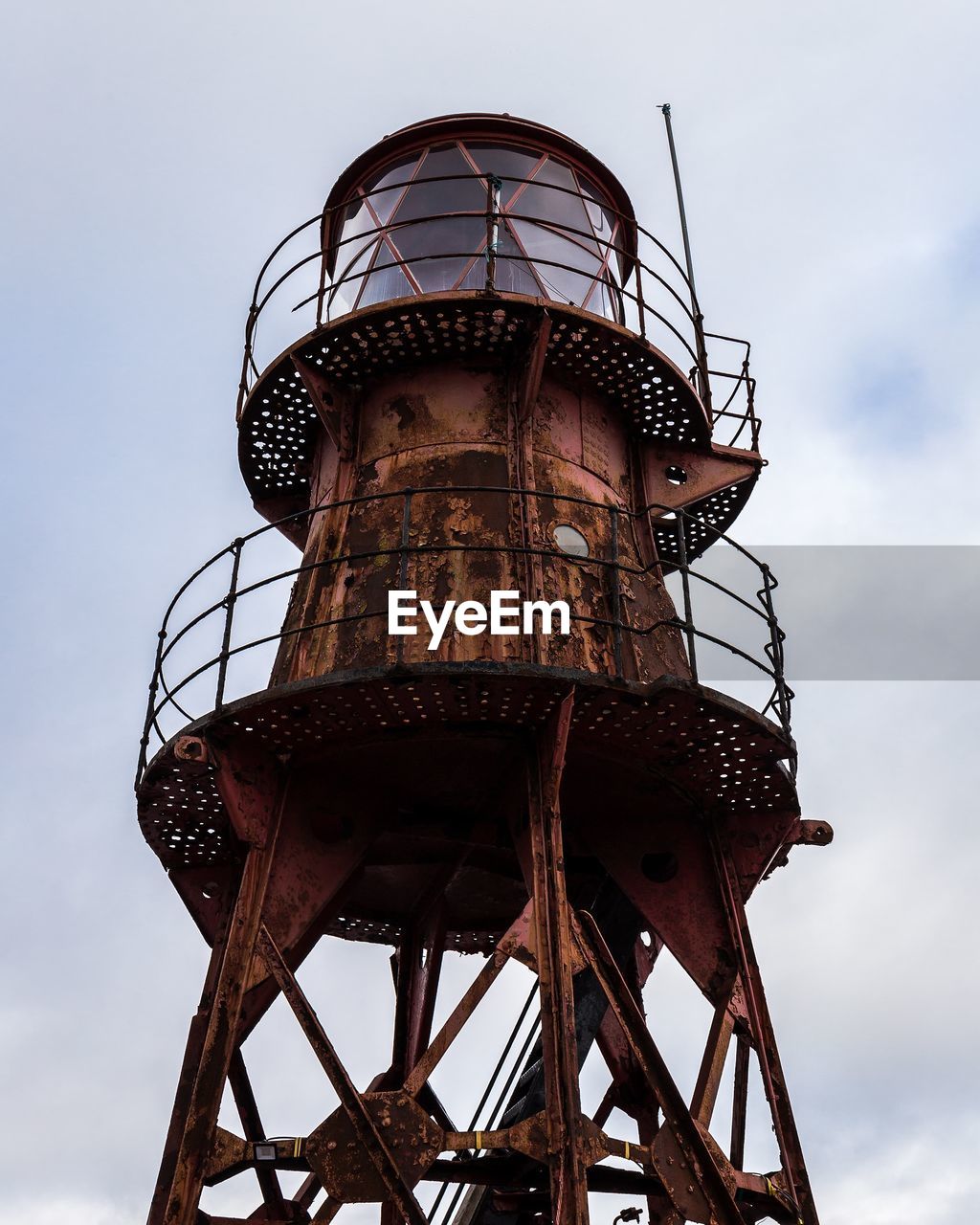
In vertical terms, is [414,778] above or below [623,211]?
below

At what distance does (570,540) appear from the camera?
400 inches

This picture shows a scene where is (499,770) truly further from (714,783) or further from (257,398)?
(257,398)

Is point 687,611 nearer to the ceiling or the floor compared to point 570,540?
nearer to the floor

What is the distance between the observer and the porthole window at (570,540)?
33.1 feet

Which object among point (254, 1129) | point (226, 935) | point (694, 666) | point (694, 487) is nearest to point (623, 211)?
point (694, 487)

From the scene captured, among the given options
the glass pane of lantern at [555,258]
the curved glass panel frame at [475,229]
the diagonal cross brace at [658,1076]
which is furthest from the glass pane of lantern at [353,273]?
the diagonal cross brace at [658,1076]

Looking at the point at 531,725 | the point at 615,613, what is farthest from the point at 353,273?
the point at 531,725

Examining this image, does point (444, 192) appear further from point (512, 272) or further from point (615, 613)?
point (615, 613)

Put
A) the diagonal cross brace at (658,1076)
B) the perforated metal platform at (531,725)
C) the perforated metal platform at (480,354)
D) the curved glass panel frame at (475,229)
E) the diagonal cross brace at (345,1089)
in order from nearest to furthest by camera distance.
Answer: the diagonal cross brace at (345,1089), the diagonal cross brace at (658,1076), the perforated metal platform at (531,725), the perforated metal platform at (480,354), the curved glass panel frame at (475,229)

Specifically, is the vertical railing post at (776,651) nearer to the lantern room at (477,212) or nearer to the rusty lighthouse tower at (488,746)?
the rusty lighthouse tower at (488,746)

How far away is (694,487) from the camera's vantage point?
39.1 feet

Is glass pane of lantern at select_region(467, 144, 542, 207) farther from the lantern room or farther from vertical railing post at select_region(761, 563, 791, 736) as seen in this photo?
vertical railing post at select_region(761, 563, 791, 736)

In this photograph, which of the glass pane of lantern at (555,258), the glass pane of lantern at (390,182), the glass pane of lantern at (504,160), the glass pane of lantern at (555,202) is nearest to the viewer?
the glass pane of lantern at (555,258)

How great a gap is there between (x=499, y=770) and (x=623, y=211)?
639 centimetres
